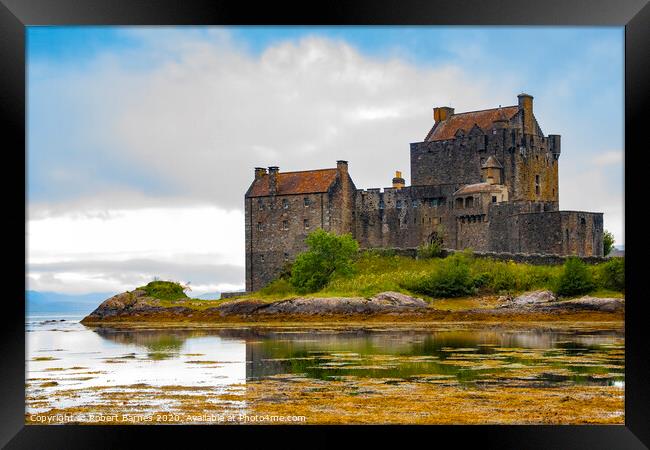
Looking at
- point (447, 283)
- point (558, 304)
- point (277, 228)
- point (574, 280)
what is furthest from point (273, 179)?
point (558, 304)

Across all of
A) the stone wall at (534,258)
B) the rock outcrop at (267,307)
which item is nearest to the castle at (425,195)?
the stone wall at (534,258)

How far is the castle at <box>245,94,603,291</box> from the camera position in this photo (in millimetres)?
51688

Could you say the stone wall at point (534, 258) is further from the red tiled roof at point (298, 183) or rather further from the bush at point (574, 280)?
the red tiled roof at point (298, 183)

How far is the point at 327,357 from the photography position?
78.5ft

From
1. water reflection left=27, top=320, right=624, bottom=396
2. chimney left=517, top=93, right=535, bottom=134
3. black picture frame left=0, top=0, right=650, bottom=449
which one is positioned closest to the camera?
black picture frame left=0, top=0, right=650, bottom=449

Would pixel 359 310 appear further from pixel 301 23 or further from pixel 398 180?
pixel 301 23

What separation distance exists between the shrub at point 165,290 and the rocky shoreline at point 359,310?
0.59 metres

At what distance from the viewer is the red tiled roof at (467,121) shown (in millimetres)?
53906

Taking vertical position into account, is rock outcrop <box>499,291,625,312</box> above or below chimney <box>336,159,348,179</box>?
below

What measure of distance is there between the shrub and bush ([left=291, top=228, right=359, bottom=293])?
5.85 metres

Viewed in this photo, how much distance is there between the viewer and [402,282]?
4378cm

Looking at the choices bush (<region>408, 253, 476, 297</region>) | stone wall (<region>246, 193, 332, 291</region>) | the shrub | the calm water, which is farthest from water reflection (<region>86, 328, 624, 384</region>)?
stone wall (<region>246, 193, 332, 291</region>)

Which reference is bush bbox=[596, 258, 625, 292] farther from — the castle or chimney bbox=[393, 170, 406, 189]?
chimney bbox=[393, 170, 406, 189]

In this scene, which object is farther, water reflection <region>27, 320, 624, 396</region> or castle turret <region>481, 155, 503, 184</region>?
castle turret <region>481, 155, 503, 184</region>
